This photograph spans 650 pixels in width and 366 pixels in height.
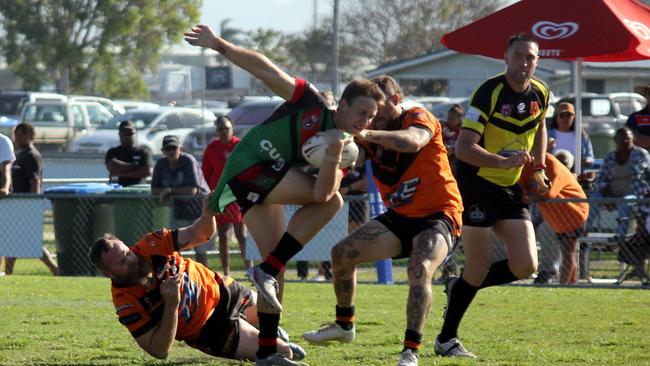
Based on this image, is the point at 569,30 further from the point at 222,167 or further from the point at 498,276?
the point at 498,276

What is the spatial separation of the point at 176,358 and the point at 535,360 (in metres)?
2.19

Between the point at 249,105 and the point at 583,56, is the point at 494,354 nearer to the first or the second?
the point at 583,56

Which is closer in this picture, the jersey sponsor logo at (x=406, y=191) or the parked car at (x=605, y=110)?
the jersey sponsor logo at (x=406, y=191)

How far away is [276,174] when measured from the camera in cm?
734

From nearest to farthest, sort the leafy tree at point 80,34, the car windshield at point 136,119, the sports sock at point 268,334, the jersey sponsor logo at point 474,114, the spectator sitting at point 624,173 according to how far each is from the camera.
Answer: the sports sock at point 268,334 → the jersey sponsor logo at point 474,114 → the spectator sitting at point 624,173 → the car windshield at point 136,119 → the leafy tree at point 80,34

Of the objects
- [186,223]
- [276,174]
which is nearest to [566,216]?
[186,223]

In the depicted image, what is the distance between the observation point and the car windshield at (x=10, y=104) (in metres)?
38.9

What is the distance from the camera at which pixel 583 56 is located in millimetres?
14008

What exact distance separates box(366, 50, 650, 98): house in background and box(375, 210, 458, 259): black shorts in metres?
30.6

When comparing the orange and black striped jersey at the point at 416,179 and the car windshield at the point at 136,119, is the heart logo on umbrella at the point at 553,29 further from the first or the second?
the car windshield at the point at 136,119

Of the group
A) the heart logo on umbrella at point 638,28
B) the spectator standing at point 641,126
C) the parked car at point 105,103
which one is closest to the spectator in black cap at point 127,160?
the spectator standing at point 641,126

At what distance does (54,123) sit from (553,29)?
2334 cm

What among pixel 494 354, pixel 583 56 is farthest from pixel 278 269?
pixel 583 56

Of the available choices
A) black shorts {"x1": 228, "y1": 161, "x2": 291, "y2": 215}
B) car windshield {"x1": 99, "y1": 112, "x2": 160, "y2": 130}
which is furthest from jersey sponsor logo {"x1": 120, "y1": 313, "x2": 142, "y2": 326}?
car windshield {"x1": 99, "y1": 112, "x2": 160, "y2": 130}
